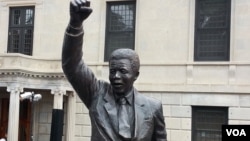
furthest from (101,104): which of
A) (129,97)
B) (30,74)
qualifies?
(30,74)

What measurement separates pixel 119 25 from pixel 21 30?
4878mm

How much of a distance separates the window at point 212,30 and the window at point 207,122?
6.85 feet

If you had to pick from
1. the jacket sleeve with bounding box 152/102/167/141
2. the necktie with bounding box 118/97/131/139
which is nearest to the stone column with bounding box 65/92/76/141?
the jacket sleeve with bounding box 152/102/167/141

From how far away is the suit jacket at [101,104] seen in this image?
10.3 feet

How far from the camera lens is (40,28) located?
71.9 feet

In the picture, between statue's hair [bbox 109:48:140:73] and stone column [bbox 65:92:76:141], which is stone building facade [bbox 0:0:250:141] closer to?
stone column [bbox 65:92:76:141]

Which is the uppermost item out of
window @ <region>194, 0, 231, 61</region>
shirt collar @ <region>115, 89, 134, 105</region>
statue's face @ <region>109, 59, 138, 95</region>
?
window @ <region>194, 0, 231, 61</region>

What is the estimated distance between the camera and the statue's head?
3.24 metres

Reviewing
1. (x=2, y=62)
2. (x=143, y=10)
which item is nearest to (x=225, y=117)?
(x=143, y=10)

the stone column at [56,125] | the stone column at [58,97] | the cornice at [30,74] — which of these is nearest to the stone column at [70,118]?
the stone column at [58,97]

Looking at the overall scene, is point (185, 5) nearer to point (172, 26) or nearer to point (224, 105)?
point (172, 26)

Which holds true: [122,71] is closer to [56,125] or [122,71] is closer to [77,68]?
[77,68]

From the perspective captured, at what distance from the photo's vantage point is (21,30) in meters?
22.5

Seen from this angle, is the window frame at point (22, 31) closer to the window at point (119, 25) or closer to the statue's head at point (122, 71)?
the window at point (119, 25)
